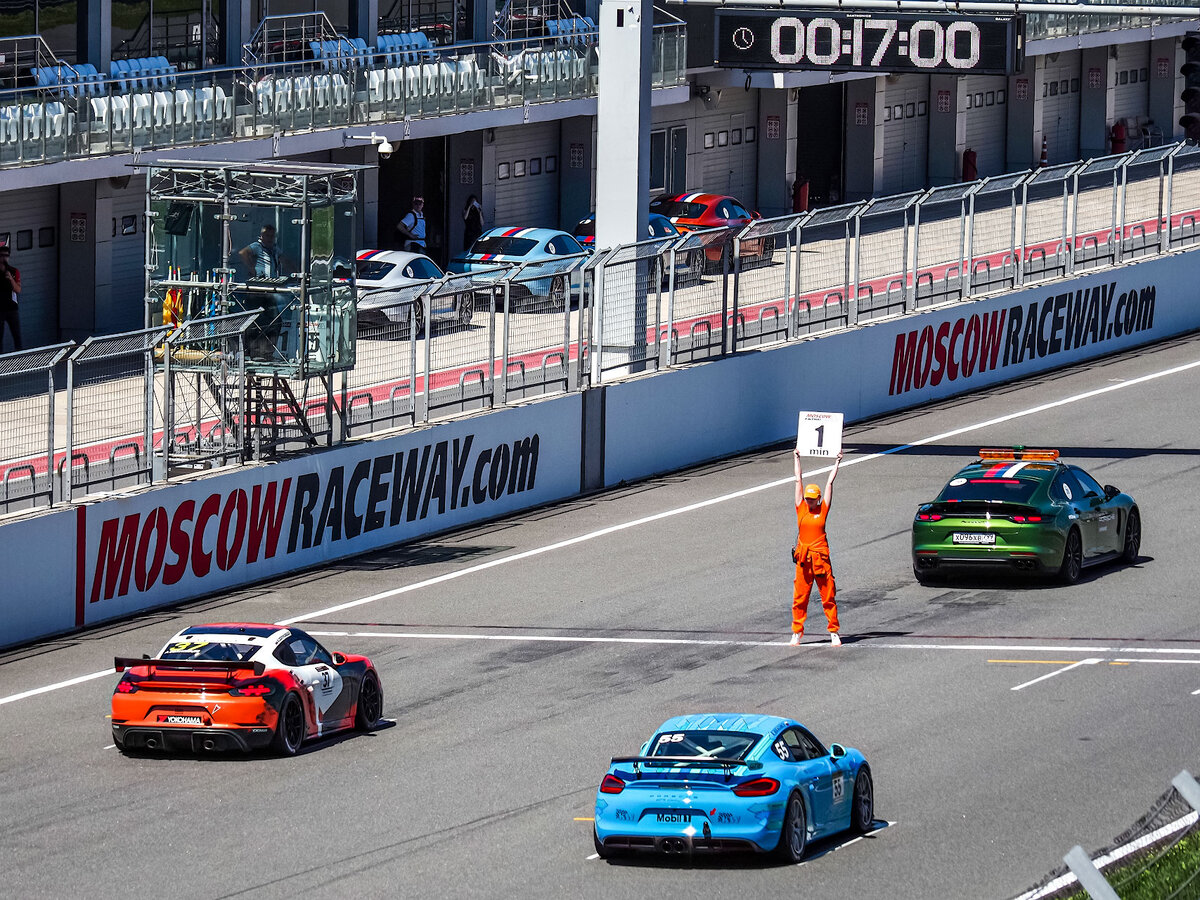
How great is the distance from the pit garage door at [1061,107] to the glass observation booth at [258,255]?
44.6 metres

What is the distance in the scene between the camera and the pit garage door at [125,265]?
3950cm

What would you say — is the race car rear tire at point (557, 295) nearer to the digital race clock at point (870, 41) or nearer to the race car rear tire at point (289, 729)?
the digital race clock at point (870, 41)

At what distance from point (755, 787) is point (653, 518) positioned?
48.2ft

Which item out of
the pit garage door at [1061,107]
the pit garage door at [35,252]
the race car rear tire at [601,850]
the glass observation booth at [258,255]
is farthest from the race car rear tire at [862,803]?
the pit garage door at [1061,107]

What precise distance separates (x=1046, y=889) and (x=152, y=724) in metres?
7.64

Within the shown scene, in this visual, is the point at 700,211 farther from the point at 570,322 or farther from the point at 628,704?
the point at 628,704

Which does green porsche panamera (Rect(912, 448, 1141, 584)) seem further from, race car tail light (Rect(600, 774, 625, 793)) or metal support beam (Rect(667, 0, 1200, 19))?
race car tail light (Rect(600, 774, 625, 793))

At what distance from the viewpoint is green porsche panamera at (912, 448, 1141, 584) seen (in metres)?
24.2

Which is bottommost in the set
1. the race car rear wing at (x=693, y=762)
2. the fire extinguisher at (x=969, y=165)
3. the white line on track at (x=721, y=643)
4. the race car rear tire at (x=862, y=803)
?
the white line on track at (x=721, y=643)

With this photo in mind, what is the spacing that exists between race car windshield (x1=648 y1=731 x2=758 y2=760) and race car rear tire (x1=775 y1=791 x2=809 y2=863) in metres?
0.46

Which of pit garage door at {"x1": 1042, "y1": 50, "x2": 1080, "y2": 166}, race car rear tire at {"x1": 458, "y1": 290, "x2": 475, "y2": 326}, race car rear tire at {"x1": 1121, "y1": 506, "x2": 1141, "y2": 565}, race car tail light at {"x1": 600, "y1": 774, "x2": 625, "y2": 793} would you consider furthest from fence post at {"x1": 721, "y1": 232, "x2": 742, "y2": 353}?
pit garage door at {"x1": 1042, "y1": 50, "x2": 1080, "y2": 166}

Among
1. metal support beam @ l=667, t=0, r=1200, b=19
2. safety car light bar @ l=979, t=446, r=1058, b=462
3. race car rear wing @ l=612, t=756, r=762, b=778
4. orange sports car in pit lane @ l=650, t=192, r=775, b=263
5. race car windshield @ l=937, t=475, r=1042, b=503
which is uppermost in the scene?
metal support beam @ l=667, t=0, r=1200, b=19

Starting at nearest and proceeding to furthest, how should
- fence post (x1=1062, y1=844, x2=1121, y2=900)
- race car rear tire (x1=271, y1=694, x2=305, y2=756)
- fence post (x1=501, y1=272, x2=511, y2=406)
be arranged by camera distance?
fence post (x1=1062, y1=844, x2=1121, y2=900) → race car rear tire (x1=271, y1=694, x2=305, y2=756) → fence post (x1=501, y1=272, x2=511, y2=406)

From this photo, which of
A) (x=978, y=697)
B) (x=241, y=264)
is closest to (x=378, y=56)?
(x=241, y=264)
